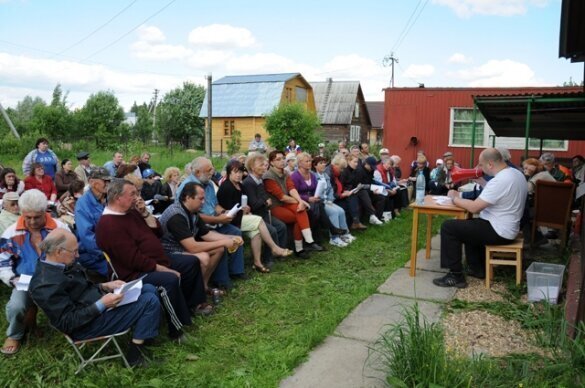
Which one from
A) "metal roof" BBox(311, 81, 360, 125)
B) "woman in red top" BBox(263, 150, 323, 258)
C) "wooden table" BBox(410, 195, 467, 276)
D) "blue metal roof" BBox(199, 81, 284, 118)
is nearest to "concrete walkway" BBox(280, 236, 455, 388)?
"wooden table" BBox(410, 195, 467, 276)

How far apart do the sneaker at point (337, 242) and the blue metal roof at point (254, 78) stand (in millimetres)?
28651

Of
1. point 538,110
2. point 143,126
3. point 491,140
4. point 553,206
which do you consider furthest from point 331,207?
point 143,126

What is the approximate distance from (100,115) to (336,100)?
19207 millimetres

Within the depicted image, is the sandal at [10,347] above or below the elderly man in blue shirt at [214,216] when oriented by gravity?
below

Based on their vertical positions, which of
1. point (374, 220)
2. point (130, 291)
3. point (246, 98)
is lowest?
point (374, 220)

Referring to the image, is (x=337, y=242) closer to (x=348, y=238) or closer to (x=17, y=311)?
(x=348, y=238)

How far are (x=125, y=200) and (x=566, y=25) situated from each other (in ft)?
16.7

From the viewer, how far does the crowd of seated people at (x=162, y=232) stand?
345 cm

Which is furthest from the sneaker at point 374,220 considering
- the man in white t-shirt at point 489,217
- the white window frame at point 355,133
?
the white window frame at point 355,133

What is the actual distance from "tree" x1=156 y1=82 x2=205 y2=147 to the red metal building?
27.1 m

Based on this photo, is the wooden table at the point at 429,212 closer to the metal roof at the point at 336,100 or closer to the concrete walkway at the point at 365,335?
the concrete walkway at the point at 365,335

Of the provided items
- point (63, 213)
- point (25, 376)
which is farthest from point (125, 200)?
point (63, 213)

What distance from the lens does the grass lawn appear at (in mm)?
3373

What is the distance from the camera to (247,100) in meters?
35.3
